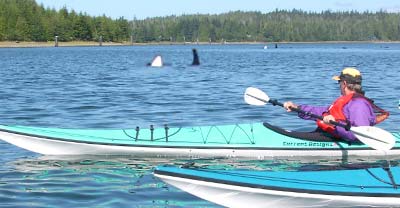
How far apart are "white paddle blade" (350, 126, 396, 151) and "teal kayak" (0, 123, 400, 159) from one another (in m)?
2.44

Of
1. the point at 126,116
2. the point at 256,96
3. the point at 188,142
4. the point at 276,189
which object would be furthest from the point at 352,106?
the point at 126,116

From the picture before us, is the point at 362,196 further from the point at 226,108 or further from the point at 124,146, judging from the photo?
the point at 226,108

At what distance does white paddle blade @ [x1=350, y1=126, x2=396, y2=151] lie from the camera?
7.73m

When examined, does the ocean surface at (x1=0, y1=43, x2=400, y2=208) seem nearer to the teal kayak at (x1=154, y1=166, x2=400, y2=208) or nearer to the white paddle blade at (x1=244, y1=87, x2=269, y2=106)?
the white paddle blade at (x1=244, y1=87, x2=269, y2=106)

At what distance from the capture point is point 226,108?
19.7 metres

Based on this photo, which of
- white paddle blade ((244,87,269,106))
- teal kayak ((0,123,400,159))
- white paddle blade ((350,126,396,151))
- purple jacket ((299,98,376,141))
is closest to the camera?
white paddle blade ((350,126,396,151))

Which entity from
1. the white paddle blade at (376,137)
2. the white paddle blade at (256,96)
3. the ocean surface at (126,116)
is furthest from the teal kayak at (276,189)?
the white paddle blade at (256,96)

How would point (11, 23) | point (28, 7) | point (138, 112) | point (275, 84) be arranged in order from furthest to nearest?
1. point (28, 7)
2. point (11, 23)
3. point (275, 84)
4. point (138, 112)

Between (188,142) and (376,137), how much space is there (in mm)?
3648

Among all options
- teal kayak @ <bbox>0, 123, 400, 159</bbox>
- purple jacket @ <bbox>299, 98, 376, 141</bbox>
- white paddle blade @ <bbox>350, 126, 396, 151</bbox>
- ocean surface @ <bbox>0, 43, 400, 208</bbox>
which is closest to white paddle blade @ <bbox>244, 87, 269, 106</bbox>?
teal kayak @ <bbox>0, 123, 400, 159</bbox>

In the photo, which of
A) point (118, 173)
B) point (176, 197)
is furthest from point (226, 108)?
point (176, 197)

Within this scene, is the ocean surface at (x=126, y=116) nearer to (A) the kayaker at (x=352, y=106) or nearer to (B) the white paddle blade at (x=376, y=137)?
(A) the kayaker at (x=352, y=106)

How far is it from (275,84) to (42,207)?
Result: 2223 cm

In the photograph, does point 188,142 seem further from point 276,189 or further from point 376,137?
point 276,189
